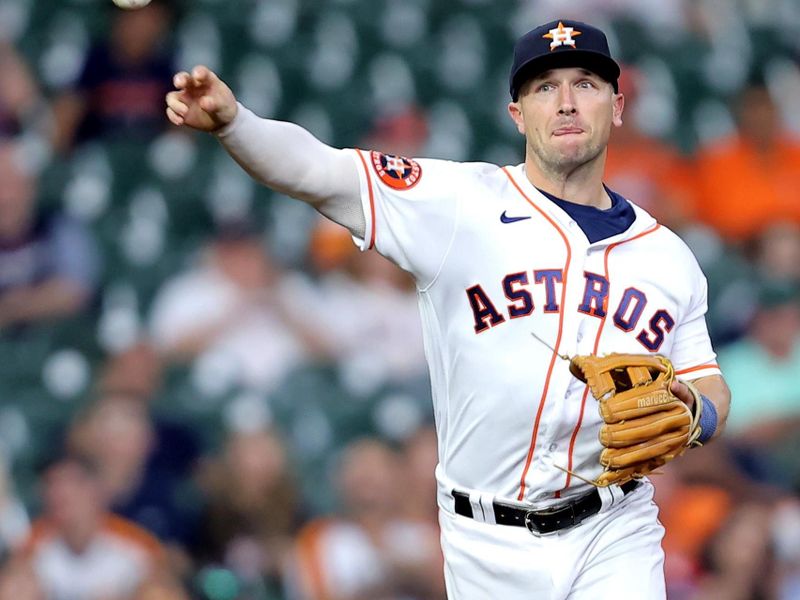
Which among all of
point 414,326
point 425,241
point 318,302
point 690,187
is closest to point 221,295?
point 318,302

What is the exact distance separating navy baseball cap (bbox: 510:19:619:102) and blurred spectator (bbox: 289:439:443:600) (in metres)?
2.52

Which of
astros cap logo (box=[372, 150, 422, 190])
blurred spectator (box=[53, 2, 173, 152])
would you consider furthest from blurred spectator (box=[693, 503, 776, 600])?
blurred spectator (box=[53, 2, 173, 152])

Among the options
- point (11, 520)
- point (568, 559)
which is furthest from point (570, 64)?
point (11, 520)

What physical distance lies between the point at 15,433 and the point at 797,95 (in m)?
3.93

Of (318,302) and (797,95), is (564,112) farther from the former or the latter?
(797,95)

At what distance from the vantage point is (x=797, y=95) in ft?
21.4

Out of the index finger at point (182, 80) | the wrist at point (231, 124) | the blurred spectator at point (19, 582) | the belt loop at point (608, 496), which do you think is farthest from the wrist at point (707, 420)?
the blurred spectator at point (19, 582)

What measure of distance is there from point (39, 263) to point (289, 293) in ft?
3.36

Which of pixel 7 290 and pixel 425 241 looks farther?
pixel 7 290

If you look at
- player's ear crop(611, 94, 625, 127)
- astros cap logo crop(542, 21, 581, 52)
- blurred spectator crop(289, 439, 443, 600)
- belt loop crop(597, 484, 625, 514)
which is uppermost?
astros cap logo crop(542, 21, 581, 52)

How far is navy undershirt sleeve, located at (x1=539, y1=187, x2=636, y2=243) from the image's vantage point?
2.99m

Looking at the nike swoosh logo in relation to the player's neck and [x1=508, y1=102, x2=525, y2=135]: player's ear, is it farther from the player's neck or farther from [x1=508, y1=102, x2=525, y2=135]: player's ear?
[x1=508, y1=102, x2=525, y2=135]: player's ear

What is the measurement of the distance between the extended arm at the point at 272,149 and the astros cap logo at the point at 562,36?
1.76ft

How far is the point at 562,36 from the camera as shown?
2.98 m
